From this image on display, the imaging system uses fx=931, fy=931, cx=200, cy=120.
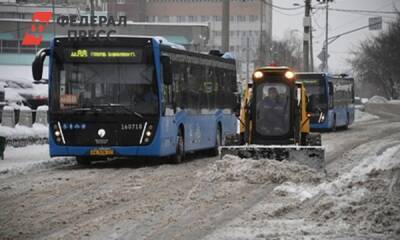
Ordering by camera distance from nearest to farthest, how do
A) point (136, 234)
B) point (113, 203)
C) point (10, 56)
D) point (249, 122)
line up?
point (136, 234) → point (113, 203) → point (249, 122) → point (10, 56)

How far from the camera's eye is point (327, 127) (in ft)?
153

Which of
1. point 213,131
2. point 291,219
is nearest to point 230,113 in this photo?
point 213,131

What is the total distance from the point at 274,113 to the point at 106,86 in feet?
13.1

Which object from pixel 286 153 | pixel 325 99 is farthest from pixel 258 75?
pixel 325 99

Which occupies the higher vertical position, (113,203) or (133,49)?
(133,49)

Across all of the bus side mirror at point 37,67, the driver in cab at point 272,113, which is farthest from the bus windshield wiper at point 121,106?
the driver in cab at point 272,113

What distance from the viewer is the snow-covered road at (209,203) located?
1136 cm

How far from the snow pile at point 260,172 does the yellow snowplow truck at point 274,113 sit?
8.54ft

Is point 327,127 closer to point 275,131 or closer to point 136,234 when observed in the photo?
point 275,131

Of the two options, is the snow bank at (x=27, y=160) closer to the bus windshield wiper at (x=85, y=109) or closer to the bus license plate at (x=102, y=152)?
the bus license plate at (x=102, y=152)

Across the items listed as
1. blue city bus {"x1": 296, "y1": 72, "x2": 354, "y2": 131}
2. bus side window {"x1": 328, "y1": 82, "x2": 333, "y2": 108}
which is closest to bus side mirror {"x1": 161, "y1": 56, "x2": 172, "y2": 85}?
blue city bus {"x1": 296, "y1": 72, "x2": 354, "y2": 131}

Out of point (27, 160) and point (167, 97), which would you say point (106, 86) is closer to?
point (167, 97)

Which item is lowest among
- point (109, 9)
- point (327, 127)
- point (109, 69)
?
point (327, 127)

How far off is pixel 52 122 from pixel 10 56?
260 feet
